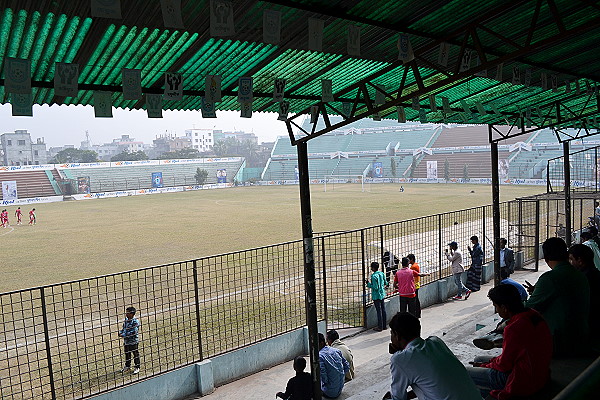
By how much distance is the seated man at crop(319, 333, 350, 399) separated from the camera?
21.3ft

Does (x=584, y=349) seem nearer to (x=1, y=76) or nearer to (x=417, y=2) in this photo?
(x=417, y=2)

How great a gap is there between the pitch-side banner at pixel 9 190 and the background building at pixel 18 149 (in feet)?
164

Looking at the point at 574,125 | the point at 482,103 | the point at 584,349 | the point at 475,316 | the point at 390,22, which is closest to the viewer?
the point at 584,349

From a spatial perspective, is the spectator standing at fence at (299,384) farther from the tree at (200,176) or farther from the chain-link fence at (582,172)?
the tree at (200,176)

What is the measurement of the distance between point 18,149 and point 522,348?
125665 millimetres

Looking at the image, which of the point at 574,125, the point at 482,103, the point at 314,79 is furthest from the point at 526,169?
the point at 314,79

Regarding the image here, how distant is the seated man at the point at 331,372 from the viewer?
6.50 m

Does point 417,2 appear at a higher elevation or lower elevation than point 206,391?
higher

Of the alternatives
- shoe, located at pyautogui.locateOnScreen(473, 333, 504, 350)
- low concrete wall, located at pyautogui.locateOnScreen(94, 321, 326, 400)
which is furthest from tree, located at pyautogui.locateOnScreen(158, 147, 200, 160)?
shoe, located at pyautogui.locateOnScreen(473, 333, 504, 350)

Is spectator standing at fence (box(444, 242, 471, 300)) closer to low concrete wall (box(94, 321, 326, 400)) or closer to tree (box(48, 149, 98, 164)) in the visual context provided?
low concrete wall (box(94, 321, 326, 400))

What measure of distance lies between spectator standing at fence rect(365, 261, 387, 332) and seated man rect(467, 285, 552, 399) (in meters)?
6.18

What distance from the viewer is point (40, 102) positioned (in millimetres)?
6246

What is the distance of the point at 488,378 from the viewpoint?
3840 mm

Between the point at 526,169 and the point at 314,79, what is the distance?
6317 cm
